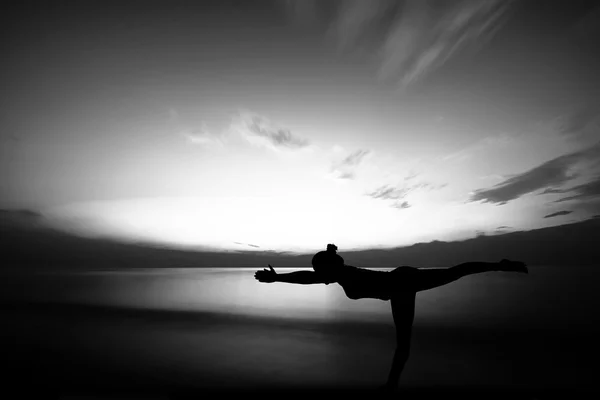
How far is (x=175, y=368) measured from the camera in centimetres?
1031

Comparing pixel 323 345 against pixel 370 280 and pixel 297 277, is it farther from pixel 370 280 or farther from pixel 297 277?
pixel 297 277

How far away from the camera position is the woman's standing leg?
14.9ft

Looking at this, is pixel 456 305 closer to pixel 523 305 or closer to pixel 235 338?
pixel 523 305

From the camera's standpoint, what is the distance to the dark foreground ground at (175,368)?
18.8 ft

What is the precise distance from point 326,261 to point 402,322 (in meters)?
A: 1.65

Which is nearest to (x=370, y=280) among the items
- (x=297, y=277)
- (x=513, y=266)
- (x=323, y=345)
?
(x=297, y=277)

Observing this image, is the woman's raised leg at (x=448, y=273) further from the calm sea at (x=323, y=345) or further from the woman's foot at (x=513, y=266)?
the calm sea at (x=323, y=345)

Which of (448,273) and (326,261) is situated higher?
(326,261)

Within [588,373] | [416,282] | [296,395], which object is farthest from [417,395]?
[588,373]

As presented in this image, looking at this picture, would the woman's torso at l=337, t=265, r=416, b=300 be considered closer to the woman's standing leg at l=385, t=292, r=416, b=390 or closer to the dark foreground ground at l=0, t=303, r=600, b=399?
the woman's standing leg at l=385, t=292, r=416, b=390

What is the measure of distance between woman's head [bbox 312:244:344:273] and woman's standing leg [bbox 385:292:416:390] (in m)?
1.14

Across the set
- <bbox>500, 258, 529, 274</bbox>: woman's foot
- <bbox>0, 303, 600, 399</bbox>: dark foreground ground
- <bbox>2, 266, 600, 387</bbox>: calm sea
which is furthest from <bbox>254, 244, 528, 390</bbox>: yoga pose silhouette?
<bbox>2, 266, 600, 387</bbox>: calm sea

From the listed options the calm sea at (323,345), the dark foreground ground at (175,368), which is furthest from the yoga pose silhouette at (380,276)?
the calm sea at (323,345)

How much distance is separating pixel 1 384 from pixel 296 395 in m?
8.51
